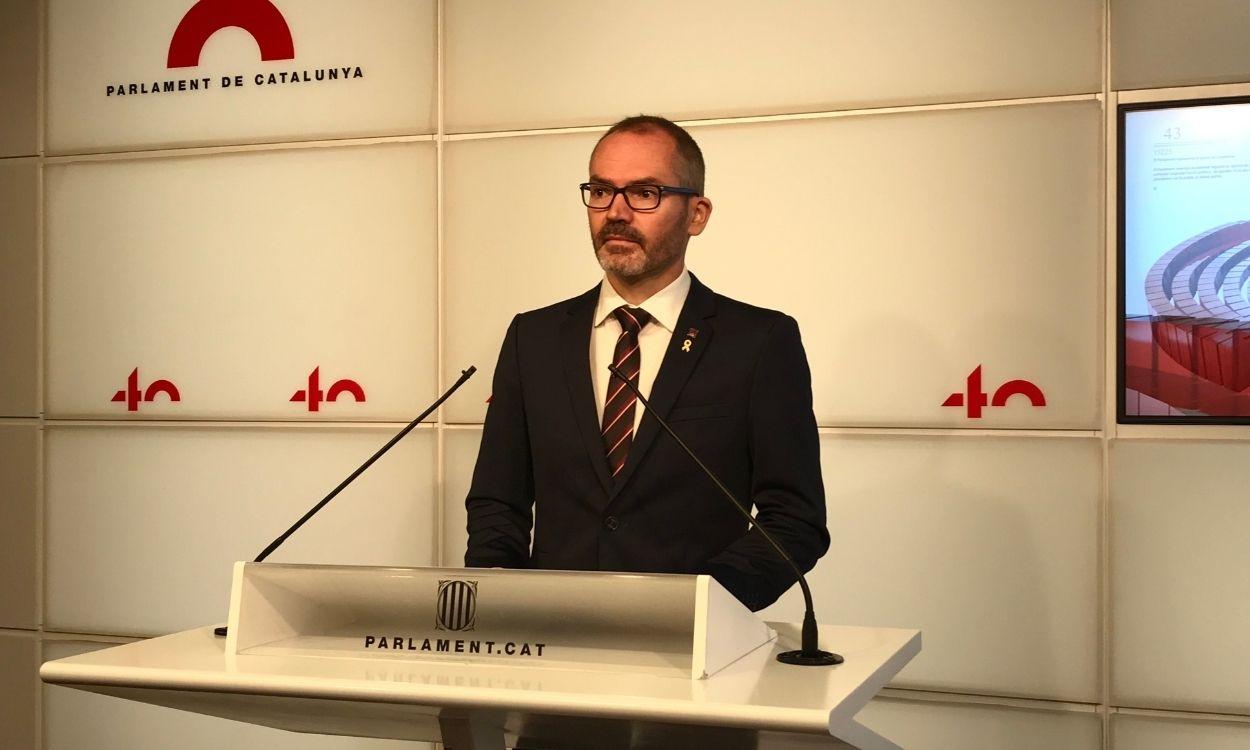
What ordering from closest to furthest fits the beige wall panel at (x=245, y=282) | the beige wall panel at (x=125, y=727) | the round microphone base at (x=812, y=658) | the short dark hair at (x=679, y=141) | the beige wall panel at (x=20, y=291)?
the round microphone base at (x=812, y=658)
the short dark hair at (x=679, y=141)
the beige wall panel at (x=245, y=282)
the beige wall panel at (x=125, y=727)
the beige wall panel at (x=20, y=291)

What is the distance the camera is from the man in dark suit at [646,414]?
7.36ft

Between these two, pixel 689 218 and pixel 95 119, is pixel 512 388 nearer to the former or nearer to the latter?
pixel 689 218

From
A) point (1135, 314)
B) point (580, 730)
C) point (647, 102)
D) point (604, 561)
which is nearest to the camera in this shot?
point (580, 730)

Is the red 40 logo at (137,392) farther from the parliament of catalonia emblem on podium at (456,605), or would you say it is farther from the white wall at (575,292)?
the parliament of catalonia emblem on podium at (456,605)

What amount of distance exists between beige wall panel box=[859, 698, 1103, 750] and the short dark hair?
1.66 m

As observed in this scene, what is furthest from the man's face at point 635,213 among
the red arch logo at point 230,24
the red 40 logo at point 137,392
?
the red 40 logo at point 137,392

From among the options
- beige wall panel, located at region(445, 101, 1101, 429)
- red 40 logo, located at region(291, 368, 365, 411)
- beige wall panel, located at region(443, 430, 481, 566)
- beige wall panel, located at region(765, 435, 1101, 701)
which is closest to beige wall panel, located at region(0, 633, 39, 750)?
red 40 logo, located at region(291, 368, 365, 411)

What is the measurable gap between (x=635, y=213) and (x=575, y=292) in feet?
4.65

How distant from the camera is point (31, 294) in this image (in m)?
4.23

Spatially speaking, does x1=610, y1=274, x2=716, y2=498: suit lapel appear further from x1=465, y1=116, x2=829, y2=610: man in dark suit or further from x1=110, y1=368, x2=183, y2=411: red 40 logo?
x1=110, y1=368, x2=183, y2=411: red 40 logo

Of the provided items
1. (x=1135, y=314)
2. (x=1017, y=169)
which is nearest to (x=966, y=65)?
(x=1017, y=169)

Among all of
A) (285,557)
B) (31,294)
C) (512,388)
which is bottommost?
(285,557)

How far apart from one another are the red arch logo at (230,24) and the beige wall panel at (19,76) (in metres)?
0.49

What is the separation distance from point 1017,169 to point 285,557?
2295mm
